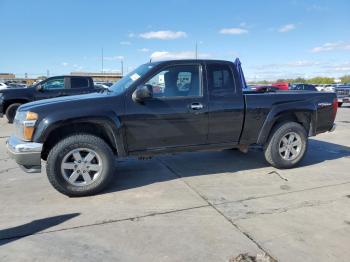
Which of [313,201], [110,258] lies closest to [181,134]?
[313,201]

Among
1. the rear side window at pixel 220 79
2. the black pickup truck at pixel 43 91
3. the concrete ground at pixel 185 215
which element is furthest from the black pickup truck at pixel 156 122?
the black pickup truck at pixel 43 91

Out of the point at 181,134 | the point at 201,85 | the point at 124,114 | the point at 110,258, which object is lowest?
the point at 110,258

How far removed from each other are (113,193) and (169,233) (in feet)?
4.93

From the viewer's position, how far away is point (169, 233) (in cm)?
357

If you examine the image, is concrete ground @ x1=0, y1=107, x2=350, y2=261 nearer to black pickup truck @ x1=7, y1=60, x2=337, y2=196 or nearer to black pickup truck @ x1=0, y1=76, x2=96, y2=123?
black pickup truck @ x1=7, y1=60, x2=337, y2=196

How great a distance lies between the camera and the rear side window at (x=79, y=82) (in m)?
13.0

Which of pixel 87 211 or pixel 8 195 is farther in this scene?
pixel 8 195

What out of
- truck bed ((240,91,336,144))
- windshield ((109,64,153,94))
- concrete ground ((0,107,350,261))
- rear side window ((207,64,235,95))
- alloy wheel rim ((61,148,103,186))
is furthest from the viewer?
truck bed ((240,91,336,144))

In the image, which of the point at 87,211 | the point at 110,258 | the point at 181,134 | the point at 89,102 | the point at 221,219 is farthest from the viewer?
the point at 181,134

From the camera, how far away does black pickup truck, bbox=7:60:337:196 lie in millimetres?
4590

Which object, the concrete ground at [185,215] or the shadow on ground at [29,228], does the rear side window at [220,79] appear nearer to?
the concrete ground at [185,215]

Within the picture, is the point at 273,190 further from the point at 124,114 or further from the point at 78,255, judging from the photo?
the point at 78,255

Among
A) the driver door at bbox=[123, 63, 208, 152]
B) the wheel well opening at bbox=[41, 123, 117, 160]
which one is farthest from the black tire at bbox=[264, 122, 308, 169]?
the wheel well opening at bbox=[41, 123, 117, 160]

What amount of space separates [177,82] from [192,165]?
1.70 meters
